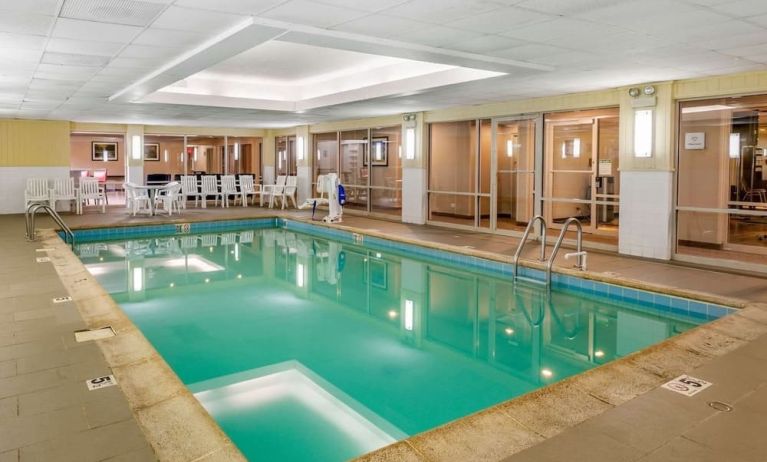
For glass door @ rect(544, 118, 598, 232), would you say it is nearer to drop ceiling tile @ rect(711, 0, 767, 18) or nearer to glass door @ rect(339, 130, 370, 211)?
drop ceiling tile @ rect(711, 0, 767, 18)

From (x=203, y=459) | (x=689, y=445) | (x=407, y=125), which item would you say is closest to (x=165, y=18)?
(x=203, y=459)

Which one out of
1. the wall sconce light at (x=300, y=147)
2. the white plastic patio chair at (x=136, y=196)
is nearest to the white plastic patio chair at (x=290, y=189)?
the wall sconce light at (x=300, y=147)

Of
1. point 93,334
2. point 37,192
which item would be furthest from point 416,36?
point 37,192

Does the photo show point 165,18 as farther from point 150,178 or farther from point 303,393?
point 150,178

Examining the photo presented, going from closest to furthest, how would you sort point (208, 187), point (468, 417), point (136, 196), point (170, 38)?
point (468, 417), point (170, 38), point (136, 196), point (208, 187)

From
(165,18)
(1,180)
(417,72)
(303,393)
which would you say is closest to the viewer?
(303,393)

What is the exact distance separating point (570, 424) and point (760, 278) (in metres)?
4.57

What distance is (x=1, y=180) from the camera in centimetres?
1258

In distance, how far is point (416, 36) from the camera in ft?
15.3

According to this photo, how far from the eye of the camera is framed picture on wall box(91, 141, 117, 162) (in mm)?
19650

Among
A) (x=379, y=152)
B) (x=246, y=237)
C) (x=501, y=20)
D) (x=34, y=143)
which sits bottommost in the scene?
(x=246, y=237)

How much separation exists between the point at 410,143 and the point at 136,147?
744 centimetres

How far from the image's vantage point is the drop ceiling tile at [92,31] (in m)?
4.35

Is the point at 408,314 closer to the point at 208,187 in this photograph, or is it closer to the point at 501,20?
the point at 501,20
